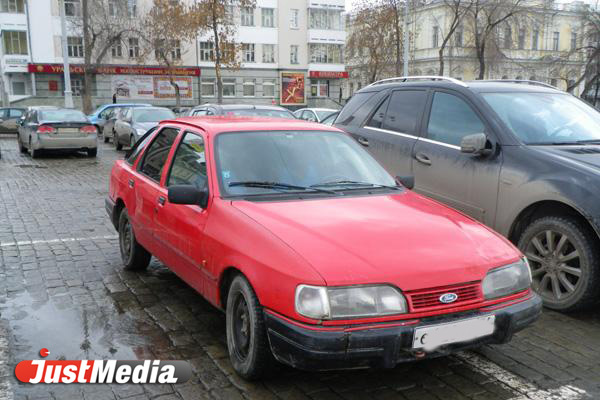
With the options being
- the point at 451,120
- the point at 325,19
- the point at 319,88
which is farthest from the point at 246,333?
the point at 325,19

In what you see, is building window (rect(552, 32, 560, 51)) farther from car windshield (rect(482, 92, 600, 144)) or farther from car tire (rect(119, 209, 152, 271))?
car tire (rect(119, 209, 152, 271))

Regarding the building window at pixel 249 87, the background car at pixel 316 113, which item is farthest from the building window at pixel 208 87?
the background car at pixel 316 113

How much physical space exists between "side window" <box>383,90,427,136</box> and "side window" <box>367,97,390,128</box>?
71mm

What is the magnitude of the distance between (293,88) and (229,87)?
6.60 meters

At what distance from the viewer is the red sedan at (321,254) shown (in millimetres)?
2986

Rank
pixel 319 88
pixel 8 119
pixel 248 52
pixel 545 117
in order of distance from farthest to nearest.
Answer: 1. pixel 319 88
2. pixel 248 52
3. pixel 8 119
4. pixel 545 117

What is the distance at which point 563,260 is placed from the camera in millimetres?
4637

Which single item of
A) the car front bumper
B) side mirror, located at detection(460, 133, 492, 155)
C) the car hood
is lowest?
the car front bumper

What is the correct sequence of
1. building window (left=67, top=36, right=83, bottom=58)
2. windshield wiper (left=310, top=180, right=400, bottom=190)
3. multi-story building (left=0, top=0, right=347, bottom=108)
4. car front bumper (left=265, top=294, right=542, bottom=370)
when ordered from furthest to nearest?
building window (left=67, top=36, right=83, bottom=58), multi-story building (left=0, top=0, right=347, bottom=108), windshield wiper (left=310, top=180, right=400, bottom=190), car front bumper (left=265, top=294, right=542, bottom=370)

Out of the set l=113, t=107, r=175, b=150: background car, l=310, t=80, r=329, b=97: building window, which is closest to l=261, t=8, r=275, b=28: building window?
l=310, t=80, r=329, b=97: building window

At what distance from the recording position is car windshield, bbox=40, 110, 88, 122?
17094mm

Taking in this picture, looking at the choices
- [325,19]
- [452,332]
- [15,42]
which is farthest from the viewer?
[325,19]

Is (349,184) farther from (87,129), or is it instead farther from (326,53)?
(326,53)

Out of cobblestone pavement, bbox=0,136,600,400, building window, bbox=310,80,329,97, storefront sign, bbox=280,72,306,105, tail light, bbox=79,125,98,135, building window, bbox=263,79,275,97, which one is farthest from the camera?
building window, bbox=310,80,329,97
